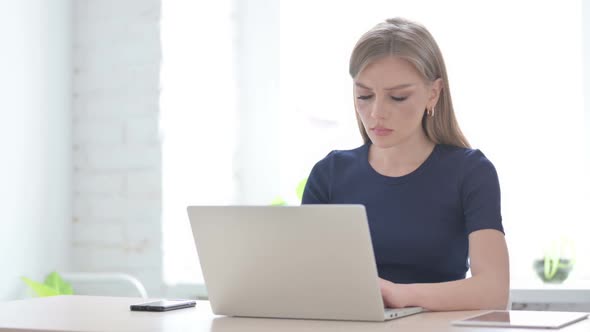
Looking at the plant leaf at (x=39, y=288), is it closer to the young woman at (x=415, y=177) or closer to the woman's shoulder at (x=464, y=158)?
the young woman at (x=415, y=177)

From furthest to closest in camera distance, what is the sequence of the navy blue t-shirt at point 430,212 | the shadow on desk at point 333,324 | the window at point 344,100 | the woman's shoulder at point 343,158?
the window at point 344,100
the woman's shoulder at point 343,158
the navy blue t-shirt at point 430,212
the shadow on desk at point 333,324

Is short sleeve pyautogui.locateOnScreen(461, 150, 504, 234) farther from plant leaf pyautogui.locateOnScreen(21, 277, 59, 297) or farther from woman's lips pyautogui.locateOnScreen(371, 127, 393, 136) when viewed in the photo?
plant leaf pyautogui.locateOnScreen(21, 277, 59, 297)

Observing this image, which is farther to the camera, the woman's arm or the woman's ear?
the woman's ear

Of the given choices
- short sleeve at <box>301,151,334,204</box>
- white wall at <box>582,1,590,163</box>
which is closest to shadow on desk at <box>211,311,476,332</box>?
short sleeve at <box>301,151,334,204</box>

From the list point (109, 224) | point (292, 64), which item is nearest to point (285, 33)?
point (292, 64)

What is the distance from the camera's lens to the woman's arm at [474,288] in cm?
169

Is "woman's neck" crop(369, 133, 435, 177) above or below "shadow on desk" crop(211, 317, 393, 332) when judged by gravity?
above

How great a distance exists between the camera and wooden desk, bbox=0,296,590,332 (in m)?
1.48

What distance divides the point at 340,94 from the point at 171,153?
60 centimetres

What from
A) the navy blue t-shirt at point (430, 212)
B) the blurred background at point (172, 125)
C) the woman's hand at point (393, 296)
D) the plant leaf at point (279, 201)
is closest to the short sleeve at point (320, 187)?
the navy blue t-shirt at point (430, 212)

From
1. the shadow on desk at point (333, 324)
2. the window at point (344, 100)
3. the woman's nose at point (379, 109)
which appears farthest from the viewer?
the window at point (344, 100)

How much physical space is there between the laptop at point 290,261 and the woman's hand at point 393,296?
0.16 feet

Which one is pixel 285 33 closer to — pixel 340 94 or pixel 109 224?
pixel 340 94

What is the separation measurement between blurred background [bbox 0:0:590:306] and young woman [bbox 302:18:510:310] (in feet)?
2.81
